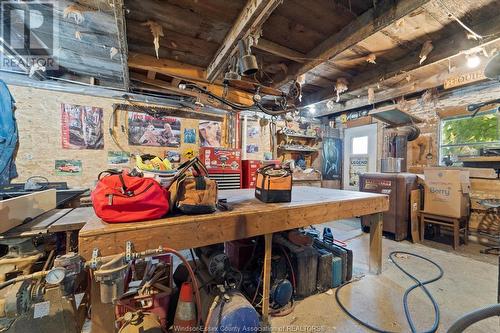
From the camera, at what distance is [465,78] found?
332cm

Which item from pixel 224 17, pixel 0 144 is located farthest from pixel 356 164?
pixel 0 144

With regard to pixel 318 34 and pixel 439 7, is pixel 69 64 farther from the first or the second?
pixel 439 7

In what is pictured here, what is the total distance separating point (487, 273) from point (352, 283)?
1691 mm

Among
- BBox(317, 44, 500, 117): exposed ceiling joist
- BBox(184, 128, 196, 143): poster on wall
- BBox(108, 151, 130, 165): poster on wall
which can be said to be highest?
BBox(317, 44, 500, 117): exposed ceiling joist

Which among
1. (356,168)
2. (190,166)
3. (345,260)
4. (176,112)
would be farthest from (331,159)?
(190,166)

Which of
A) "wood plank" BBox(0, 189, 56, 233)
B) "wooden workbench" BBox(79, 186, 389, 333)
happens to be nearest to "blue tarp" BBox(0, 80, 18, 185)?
"wood plank" BBox(0, 189, 56, 233)

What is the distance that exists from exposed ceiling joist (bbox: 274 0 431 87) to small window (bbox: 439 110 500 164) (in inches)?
118

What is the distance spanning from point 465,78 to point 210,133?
454cm

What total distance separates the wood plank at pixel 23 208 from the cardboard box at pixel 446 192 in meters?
4.92

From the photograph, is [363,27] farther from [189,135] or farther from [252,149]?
[252,149]

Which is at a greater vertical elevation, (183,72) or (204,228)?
(183,72)

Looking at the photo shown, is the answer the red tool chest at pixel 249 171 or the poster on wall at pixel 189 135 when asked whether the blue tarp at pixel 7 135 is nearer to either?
the poster on wall at pixel 189 135

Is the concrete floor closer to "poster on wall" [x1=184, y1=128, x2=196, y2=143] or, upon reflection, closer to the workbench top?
the workbench top

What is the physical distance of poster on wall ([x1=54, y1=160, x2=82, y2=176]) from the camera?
317cm
